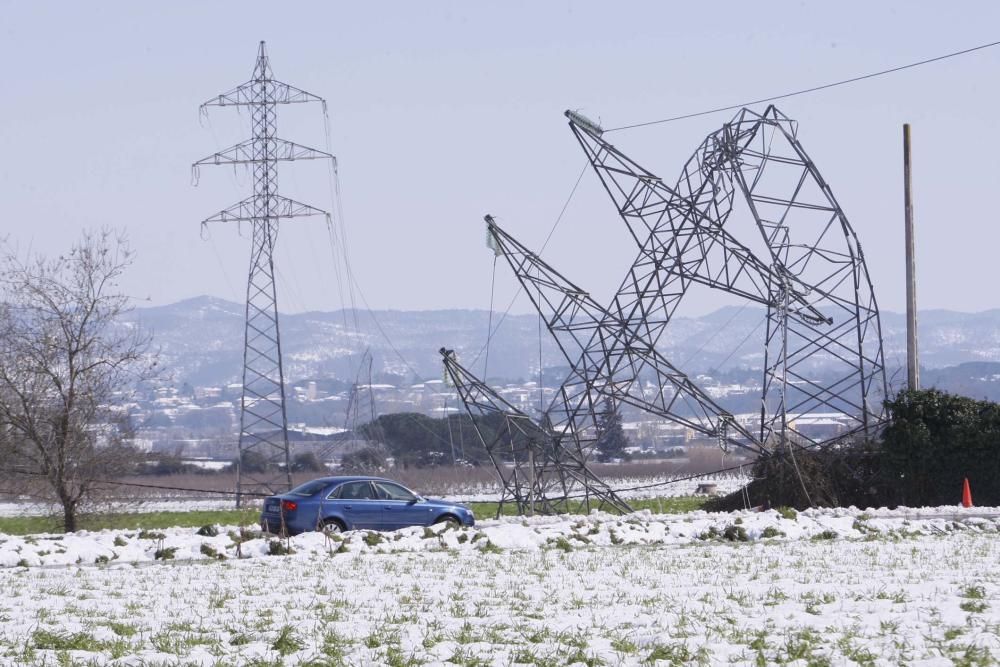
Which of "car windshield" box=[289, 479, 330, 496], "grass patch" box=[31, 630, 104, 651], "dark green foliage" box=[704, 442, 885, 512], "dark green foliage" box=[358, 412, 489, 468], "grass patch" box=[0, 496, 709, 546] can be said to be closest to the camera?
"grass patch" box=[31, 630, 104, 651]

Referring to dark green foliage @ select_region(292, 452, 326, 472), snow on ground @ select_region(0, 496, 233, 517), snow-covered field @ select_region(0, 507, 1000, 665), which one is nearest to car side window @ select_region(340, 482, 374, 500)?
snow-covered field @ select_region(0, 507, 1000, 665)

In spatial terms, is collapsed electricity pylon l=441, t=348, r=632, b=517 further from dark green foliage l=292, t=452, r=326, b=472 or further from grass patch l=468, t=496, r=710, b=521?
dark green foliage l=292, t=452, r=326, b=472

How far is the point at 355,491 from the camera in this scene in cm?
2592

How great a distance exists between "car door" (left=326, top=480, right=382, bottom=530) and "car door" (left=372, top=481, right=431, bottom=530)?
0.14m

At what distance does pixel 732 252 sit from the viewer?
3528 cm

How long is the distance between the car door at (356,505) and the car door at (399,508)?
0.14m

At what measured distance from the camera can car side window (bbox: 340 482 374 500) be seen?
25.7 meters

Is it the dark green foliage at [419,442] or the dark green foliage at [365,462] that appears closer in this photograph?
the dark green foliage at [365,462]

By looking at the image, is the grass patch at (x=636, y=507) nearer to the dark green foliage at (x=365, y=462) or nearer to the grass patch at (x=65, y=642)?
the grass patch at (x=65, y=642)

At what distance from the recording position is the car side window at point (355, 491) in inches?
1011

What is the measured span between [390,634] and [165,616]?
2733mm

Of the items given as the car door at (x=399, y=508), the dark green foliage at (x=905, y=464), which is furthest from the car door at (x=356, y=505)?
the dark green foliage at (x=905, y=464)

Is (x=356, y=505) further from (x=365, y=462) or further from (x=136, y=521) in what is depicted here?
(x=365, y=462)

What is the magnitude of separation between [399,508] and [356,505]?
2.92ft
